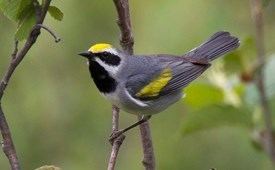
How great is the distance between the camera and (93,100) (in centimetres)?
555

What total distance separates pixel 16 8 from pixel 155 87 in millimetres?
1317

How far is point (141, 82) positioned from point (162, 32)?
226 centimetres

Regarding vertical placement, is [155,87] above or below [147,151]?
above

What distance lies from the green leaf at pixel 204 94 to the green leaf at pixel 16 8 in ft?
3.74

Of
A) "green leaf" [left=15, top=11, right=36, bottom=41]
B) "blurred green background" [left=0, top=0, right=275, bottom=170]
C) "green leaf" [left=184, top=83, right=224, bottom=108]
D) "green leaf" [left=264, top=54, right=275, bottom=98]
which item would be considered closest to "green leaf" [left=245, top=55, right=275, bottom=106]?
"green leaf" [left=264, top=54, right=275, bottom=98]

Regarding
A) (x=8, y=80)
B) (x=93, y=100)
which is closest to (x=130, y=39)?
(x=8, y=80)

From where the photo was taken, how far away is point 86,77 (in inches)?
220

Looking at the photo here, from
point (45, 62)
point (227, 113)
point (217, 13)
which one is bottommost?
point (227, 113)

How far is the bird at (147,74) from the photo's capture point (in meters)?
3.22

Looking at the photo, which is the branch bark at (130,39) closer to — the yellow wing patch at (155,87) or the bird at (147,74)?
the bird at (147,74)

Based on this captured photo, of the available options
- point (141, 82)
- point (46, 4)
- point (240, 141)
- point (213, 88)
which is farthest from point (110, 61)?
point (240, 141)

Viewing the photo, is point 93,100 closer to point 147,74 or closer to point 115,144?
point 147,74

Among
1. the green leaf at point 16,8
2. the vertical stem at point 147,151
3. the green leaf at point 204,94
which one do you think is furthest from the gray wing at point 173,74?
the green leaf at point 16,8

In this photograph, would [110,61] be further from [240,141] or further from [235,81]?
[240,141]
